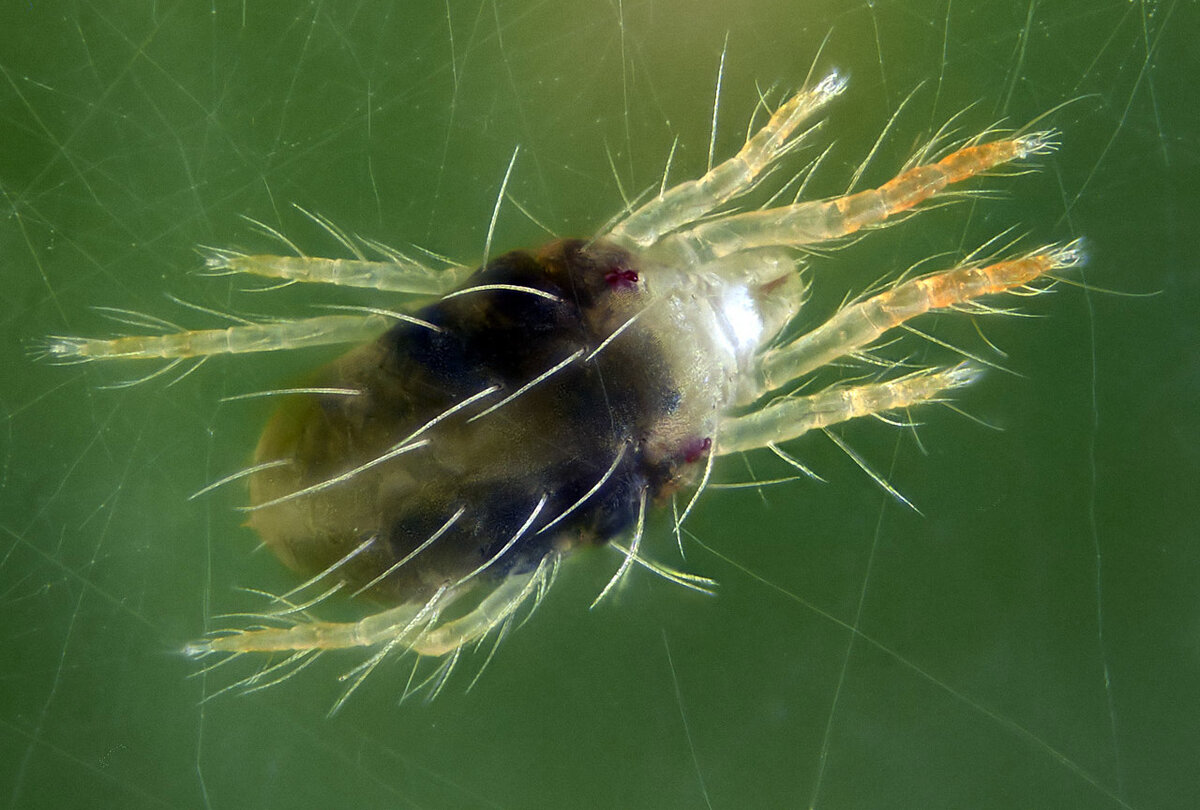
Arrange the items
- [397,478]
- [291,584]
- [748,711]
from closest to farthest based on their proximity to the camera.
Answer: [397,478] → [291,584] → [748,711]

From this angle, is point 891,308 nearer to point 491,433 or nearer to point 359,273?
point 491,433

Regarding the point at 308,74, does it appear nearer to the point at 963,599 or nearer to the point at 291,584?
the point at 291,584

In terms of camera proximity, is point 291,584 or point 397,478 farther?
point 291,584

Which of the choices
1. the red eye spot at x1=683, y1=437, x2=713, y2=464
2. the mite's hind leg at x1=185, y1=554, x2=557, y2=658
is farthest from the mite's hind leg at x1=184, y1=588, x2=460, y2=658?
the red eye spot at x1=683, y1=437, x2=713, y2=464

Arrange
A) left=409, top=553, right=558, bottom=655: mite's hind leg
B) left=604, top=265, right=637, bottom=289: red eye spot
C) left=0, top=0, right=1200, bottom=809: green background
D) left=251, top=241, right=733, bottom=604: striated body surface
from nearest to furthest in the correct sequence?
left=251, top=241, right=733, bottom=604: striated body surface → left=604, top=265, right=637, bottom=289: red eye spot → left=409, top=553, right=558, bottom=655: mite's hind leg → left=0, top=0, right=1200, bottom=809: green background

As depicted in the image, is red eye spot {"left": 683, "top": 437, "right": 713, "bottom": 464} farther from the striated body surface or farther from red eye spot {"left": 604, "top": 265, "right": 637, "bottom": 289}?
red eye spot {"left": 604, "top": 265, "right": 637, "bottom": 289}

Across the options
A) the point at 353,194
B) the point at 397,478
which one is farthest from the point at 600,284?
the point at 353,194
